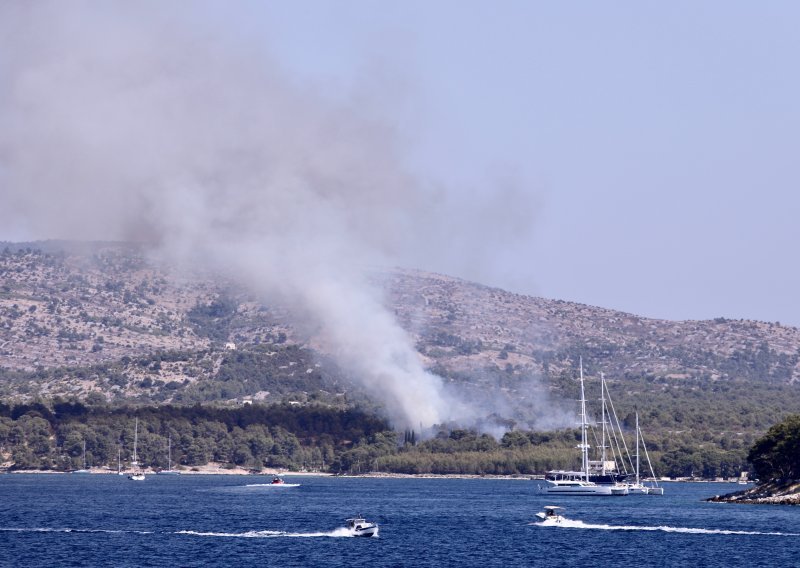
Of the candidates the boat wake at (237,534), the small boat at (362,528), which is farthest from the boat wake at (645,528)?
the boat wake at (237,534)

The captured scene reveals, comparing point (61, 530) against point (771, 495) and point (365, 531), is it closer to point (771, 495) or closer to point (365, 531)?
point (365, 531)

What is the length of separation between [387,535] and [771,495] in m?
66.3

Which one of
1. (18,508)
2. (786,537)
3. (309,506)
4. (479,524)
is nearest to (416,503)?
(309,506)

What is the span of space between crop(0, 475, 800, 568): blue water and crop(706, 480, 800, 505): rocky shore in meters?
5.87

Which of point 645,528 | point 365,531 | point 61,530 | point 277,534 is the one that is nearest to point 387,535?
point 365,531

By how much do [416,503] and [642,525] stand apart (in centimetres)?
4503

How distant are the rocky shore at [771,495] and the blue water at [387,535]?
5868mm

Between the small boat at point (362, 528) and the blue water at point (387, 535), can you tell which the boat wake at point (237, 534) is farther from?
the small boat at point (362, 528)

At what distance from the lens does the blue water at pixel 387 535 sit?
11931 centimetres

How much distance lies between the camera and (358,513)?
169 m

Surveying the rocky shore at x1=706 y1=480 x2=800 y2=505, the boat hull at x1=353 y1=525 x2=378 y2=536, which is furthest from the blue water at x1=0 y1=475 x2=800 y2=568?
the rocky shore at x1=706 y1=480 x2=800 y2=505

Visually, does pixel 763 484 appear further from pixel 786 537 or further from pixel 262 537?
pixel 262 537

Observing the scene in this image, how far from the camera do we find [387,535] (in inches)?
5546

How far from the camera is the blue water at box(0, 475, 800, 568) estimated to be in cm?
11931
